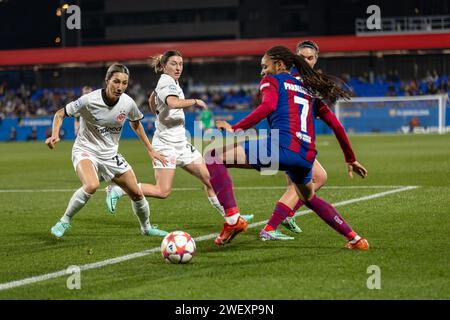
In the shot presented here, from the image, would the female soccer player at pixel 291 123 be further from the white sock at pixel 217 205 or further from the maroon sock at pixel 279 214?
the white sock at pixel 217 205

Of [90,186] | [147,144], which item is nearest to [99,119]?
[147,144]

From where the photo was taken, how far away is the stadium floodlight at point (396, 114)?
44.5 meters

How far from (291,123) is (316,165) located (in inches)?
85.9

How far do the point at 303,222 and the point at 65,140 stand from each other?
1582 inches

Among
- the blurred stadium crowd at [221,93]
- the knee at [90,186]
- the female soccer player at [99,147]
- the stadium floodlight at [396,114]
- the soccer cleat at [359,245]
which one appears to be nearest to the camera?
the soccer cleat at [359,245]

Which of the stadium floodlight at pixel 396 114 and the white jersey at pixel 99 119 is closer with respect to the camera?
the white jersey at pixel 99 119

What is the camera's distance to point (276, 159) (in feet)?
27.0

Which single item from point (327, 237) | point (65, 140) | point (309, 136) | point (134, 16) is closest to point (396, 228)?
point (327, 237)

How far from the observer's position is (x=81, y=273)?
743cm

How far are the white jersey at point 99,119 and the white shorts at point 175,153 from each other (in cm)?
115

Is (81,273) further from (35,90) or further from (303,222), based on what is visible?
(35,90)

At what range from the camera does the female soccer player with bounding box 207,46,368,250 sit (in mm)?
8266

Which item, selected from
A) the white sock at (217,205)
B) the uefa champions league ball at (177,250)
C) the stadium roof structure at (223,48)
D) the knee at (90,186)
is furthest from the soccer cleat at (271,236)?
the stadium roof structure at (223,48)
